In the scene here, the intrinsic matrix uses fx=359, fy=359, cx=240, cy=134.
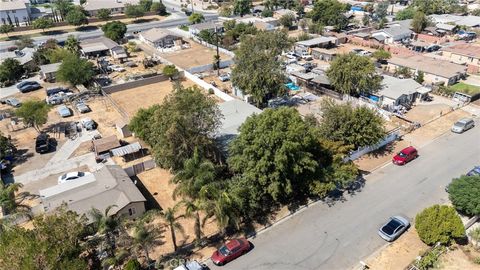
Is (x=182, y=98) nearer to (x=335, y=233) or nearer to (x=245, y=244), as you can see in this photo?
(x=245, y=244)

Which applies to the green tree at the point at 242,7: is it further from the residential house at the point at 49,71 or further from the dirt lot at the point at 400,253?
the dirt lot at the point at 400,253

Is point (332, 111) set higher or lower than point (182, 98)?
lower

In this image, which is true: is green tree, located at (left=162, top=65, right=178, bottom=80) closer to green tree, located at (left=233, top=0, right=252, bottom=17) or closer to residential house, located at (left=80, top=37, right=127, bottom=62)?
residential house, located at (left=80, top=37, right=127, bottom=62)

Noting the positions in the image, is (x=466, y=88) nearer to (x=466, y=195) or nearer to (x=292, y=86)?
(x=292, y=86)

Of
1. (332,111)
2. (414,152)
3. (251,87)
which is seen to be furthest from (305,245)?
(251,87)

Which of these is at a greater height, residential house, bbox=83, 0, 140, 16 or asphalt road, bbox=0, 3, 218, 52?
residential house, bbox=83, 0, 140, 16

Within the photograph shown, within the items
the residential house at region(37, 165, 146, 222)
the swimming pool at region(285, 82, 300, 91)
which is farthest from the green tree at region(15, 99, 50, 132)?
the swimming pool at region(285, 82, 300, 91)

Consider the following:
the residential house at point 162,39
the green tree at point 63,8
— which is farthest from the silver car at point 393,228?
the green tree at point 63,8
